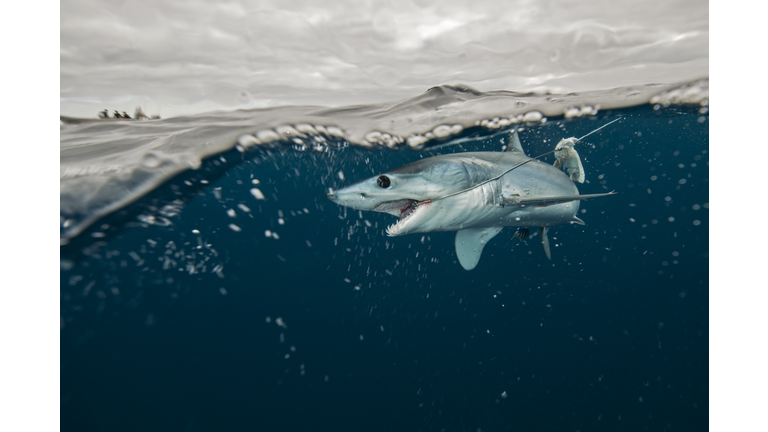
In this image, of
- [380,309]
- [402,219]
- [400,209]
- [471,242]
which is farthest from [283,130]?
[380,309]

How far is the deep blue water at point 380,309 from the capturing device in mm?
8445

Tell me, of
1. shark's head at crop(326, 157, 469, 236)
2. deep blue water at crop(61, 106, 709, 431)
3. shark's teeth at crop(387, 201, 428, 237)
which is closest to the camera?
shark's head at crop(326, 157, 469, 236)

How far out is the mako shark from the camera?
9.70 feet

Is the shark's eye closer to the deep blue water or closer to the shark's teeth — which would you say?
the shark's teeth

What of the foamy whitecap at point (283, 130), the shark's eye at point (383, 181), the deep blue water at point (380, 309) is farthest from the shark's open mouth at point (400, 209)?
the deep blue water at point (380, 309)

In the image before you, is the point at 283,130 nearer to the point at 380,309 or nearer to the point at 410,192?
the point at 410,192

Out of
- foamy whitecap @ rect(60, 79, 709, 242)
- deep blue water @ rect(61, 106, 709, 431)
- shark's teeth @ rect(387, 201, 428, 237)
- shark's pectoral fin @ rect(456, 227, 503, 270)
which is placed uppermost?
foamy whitecap @ rect(60, 79, 709, 242)

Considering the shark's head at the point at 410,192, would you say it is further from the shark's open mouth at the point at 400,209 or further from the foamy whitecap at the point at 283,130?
the foamy whitecap at the point at 283,130

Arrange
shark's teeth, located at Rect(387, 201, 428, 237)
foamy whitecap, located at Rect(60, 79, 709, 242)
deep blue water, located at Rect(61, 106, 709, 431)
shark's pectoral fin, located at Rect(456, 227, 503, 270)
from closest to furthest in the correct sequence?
shark's teeth, located at Rect(387, 201, 428, 237) < foamy whitecap, located at Rect(60, 79, 709, 242) < shark's pectoral fin, located at Rect(456, 227, 503, 270) < deep blue water, located at Rect(61, 106, 709, 431)

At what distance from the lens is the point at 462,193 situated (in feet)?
11.2

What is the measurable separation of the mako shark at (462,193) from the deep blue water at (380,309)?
4.64m

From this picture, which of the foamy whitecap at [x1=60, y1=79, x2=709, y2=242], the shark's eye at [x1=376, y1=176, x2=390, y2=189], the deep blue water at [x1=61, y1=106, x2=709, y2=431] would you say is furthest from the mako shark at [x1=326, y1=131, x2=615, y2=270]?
the deep blue water at [x1=61, y1=106, x2=709, y2=431]

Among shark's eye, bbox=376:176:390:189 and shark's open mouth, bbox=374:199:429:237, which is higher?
shark's eye, bbox=376:176:390:189

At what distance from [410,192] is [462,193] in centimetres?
65
